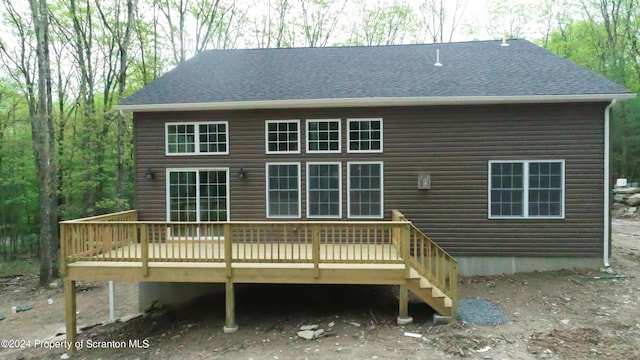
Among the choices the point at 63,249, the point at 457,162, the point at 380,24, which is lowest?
the point at 63,249

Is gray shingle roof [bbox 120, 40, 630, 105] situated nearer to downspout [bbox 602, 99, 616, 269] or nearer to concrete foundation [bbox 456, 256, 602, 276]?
downspout [bbox 602, 99, 616, 269]

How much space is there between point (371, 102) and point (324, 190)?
2.14 m

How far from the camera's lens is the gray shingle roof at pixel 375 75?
7.76 meters

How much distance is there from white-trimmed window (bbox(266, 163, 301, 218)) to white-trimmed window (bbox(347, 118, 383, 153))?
1.36 meters

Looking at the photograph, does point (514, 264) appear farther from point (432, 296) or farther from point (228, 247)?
point (228, 247)

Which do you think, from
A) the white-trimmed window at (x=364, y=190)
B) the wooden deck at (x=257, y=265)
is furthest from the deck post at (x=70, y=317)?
the white-trimmed window at (x=364, y=190)

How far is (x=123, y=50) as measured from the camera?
Answer: 1315 cm

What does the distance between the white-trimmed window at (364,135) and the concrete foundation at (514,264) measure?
306 centimetres

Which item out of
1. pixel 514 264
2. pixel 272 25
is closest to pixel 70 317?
pixel 514 264

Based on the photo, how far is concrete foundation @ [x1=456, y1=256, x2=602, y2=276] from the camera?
25.0ft

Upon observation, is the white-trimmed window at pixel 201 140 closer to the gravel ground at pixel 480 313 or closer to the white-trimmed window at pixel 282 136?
the white-trimmed window at pixel 282 136

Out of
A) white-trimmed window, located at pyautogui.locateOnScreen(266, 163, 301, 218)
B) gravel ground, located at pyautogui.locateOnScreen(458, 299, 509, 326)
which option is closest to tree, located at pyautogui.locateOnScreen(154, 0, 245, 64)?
white-trimmed window, located at pyautogui.locateOnScreen(266, 163, 301, 218)

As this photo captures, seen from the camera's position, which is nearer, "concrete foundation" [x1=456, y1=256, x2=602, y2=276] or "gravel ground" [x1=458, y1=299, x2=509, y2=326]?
"gravel ground" [x1=458, y1=299, x2=509, y2=326]

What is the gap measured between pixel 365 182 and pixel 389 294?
238 centimetres
